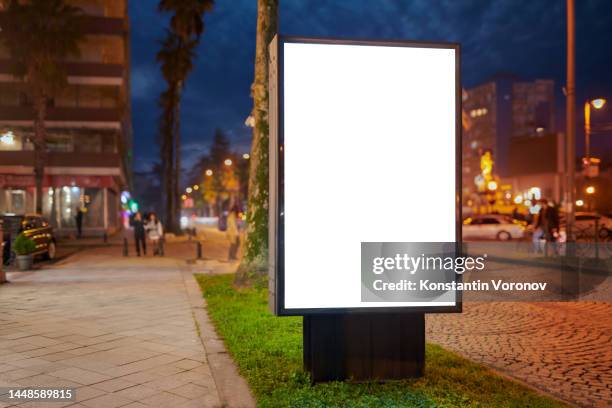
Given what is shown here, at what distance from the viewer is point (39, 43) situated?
32.1m

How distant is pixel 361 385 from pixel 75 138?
137 ft

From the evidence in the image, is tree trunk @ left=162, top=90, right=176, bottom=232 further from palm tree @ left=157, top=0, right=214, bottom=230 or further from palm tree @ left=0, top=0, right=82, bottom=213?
palm tree @ left=0, top=0, right=82, bottom=213

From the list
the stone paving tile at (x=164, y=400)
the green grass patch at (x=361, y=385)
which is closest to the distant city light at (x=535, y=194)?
the green grass patch at (x=361, y=385)

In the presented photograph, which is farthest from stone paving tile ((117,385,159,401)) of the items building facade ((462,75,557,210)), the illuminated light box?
building facade ((462,75,557,210))

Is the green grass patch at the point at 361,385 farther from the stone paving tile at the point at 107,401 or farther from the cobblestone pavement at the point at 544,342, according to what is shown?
the stone paving tile at the point at 107,401

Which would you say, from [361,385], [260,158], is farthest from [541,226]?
[361,385]

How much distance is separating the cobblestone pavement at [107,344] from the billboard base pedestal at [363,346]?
1041 millimetres

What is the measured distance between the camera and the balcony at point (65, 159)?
4081 cm

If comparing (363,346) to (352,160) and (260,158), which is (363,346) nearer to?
(352,160)

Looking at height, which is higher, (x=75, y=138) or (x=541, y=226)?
(x=75, y=138)

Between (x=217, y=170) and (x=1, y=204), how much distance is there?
219ft

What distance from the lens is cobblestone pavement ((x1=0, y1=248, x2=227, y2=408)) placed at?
5.46 metres

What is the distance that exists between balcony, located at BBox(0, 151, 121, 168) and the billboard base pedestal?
39712 millimetres

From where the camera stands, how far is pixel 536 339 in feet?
25.4
